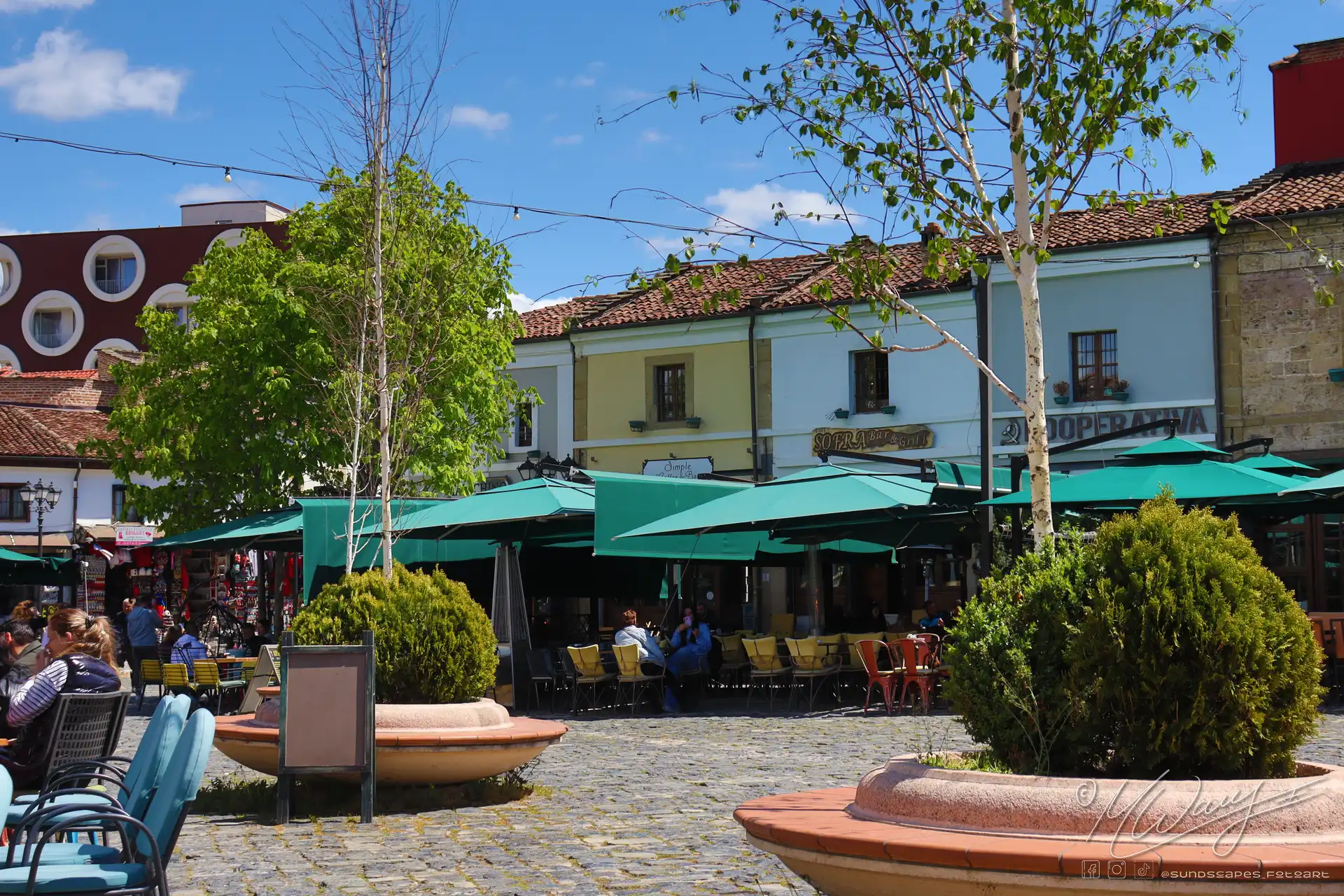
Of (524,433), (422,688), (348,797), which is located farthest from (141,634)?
(524,433)

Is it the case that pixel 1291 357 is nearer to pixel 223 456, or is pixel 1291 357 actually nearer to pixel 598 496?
pixel 598 496

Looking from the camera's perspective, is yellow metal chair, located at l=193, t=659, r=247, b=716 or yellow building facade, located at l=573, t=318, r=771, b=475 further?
yellow building facade, located at l=573, t=318, r=771, b=475

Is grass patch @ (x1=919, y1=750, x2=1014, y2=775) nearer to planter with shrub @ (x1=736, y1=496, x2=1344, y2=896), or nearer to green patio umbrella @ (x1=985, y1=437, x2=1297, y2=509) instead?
planter with shrub @ (x1=736, y1=496, x2=1344, y2=896)

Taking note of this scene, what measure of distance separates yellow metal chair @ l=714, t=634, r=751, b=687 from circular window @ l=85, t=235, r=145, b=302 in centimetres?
5020

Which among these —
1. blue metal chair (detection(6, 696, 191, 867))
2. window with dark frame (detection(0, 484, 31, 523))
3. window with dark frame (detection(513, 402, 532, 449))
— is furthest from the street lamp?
blue metal chair (detection(6, 696, 191, 867))

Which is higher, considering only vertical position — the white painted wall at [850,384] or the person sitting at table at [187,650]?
the white painted wall at [850,384]

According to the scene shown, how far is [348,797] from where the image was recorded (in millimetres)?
10133

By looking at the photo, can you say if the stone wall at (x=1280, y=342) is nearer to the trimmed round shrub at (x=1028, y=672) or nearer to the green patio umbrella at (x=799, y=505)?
the green patio umbrella at (x=799, y=505)

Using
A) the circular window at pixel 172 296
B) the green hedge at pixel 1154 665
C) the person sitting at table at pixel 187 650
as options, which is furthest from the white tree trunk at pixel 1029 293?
the circular window at pixel 172 296

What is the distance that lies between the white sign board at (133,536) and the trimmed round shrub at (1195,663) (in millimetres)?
33724

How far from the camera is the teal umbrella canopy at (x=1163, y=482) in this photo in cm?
1584

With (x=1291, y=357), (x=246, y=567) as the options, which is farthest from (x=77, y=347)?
(x=1291, y=357)

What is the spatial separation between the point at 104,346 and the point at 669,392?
3942 cm

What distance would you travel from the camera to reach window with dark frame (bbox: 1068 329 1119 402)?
26750 millimetres
